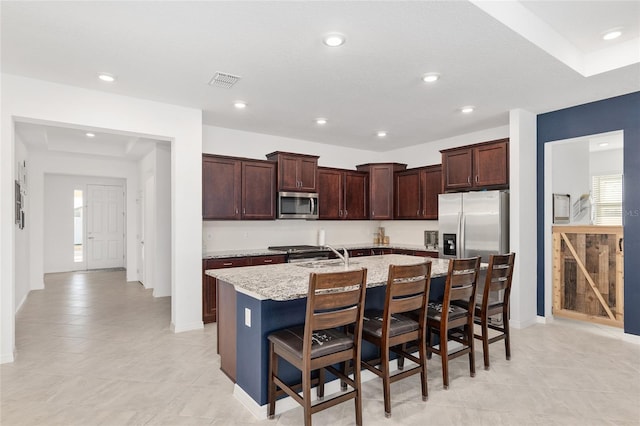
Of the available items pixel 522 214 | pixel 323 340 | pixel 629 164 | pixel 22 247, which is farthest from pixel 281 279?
pixel 22 247

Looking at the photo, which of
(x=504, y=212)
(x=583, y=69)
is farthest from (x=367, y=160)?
(x=583, y=69)

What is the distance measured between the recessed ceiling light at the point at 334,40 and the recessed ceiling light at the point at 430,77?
3.51 ft

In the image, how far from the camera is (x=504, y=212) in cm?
473

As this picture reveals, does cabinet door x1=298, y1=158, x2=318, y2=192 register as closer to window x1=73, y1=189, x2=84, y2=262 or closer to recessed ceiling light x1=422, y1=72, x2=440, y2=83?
recessed ceiling light x1=422, y1=72, x2=440, y2=83

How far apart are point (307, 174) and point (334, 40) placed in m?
3.21

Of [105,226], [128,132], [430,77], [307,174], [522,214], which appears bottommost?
[105,226]

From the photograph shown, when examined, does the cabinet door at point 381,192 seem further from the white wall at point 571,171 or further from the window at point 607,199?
the window at point 607,199

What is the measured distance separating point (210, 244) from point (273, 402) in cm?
340

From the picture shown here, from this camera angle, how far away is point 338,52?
9.99 ft

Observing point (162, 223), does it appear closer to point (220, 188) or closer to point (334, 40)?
point (220, 188)

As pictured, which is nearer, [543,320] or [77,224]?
[543,320]

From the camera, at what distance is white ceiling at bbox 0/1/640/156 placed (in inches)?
98.6

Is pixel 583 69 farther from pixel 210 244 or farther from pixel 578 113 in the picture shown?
pixel 210 244

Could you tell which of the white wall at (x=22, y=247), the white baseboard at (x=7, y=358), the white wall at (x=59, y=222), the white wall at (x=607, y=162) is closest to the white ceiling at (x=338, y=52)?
the white baseboard at (x=7, y=358)
